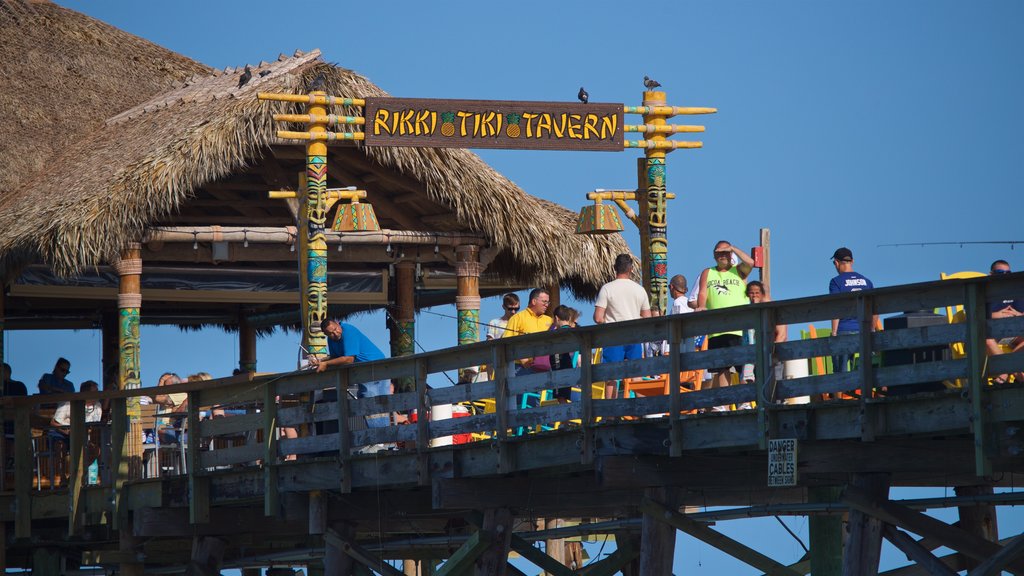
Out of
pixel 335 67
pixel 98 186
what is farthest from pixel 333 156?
pixel 98 186

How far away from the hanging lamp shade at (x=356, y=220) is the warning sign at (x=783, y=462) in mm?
6000

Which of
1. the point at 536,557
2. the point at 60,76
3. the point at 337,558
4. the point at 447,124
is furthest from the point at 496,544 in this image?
the point at 60,76

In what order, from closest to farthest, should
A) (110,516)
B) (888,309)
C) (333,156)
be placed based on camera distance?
1. (888,309)
2. (110,516)
3. (333,156)

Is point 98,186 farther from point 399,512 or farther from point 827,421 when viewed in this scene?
point 827,421

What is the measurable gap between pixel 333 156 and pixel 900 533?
890 cm

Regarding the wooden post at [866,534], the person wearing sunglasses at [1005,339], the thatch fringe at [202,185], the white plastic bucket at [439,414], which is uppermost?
the thatch fringe at [202,185]

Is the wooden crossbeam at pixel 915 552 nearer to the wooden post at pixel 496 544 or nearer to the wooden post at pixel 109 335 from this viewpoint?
the wooden post at pixel 496 544

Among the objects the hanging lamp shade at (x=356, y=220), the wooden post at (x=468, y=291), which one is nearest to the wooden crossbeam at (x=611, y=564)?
the hanging lamp shade at (x=356, y=220)

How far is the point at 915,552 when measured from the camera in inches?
367

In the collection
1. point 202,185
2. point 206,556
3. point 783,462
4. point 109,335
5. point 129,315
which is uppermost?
point 202,185

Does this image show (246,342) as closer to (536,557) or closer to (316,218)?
(316,218)

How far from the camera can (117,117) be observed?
65.8ft

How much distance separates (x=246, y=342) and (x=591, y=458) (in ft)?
42.2

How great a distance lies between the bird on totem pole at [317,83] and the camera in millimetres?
15969
